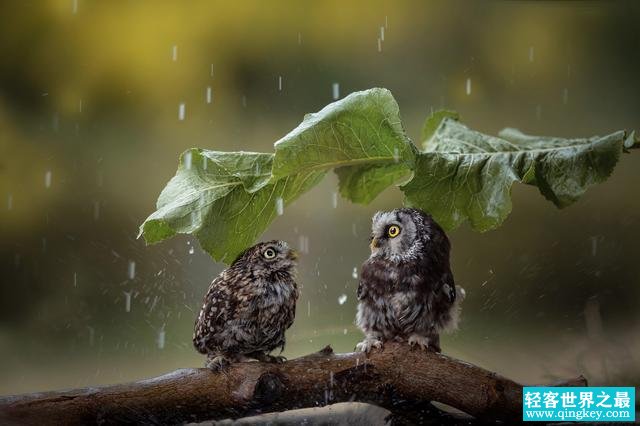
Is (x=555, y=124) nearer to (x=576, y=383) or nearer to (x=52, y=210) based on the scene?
(x=576, y=383)

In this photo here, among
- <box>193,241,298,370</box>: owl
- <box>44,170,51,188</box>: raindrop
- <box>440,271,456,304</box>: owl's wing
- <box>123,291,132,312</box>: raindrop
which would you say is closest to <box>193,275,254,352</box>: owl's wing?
<box>193,241,298,370</box>: owl

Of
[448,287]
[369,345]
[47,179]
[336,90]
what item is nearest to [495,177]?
[448,287]

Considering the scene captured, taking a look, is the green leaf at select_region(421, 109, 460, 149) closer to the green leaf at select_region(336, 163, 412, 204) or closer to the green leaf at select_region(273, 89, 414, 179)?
the green leaf at select_region(336, 163, 412, 204)

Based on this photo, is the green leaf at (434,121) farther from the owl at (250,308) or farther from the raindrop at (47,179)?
the raindrop at (47,179)

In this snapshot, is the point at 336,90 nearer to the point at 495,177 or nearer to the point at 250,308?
the point at 495,177

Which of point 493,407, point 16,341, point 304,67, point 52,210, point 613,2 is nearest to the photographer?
point 493,407

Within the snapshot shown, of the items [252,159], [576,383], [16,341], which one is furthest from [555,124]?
[16,341]

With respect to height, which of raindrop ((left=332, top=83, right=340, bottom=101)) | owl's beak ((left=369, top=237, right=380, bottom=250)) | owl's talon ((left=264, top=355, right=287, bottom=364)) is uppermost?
raindrop ((left=332, top=83, right=340, bottom=101))
